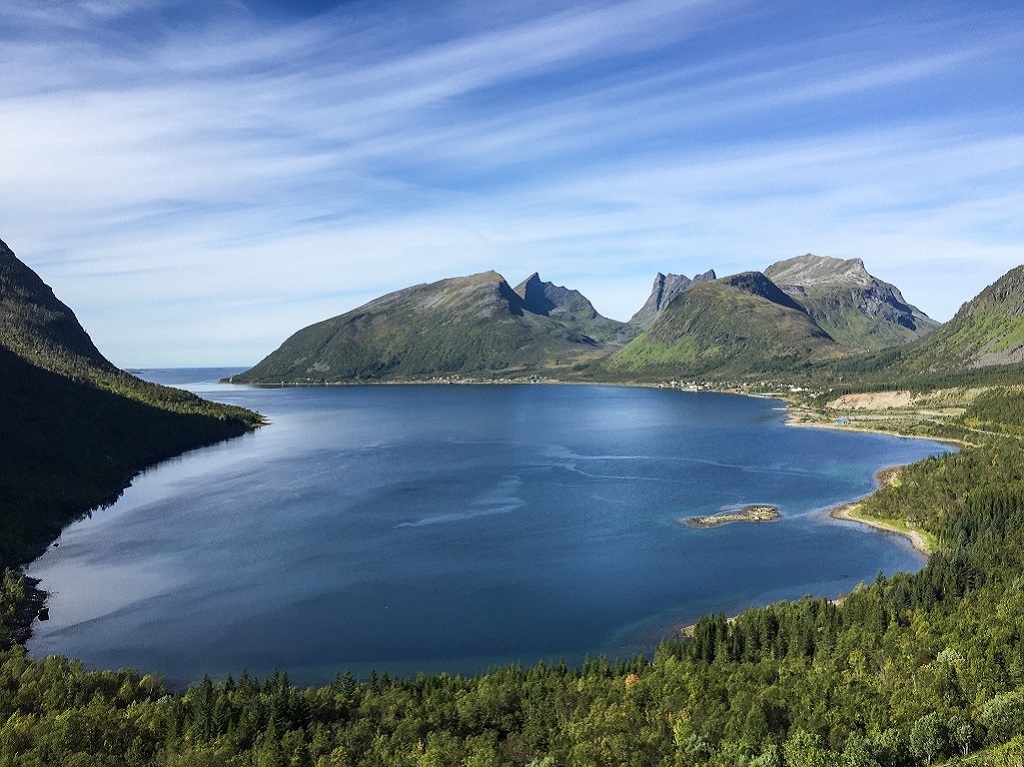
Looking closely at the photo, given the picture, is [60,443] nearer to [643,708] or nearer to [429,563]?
[429,563]

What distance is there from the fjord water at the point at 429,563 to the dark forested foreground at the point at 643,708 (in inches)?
404

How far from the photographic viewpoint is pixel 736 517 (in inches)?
4592

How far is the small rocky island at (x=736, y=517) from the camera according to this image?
376 ft

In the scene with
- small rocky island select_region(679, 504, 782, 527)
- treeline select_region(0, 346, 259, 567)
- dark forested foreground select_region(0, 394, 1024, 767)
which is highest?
treeline select_region(0, 346, 259, 567)

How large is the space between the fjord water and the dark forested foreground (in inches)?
404

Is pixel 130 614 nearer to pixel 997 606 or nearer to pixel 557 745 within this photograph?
pixel 557 745

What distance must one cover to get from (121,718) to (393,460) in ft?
414

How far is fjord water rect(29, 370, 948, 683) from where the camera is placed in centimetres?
7369

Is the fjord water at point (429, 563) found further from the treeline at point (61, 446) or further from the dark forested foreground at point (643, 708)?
the dark forested foreground at point (643, 708)

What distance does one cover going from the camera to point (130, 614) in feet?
269

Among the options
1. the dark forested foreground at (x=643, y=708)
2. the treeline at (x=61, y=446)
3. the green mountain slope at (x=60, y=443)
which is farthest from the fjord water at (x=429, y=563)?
the dark forested foreground at (x=643, y=708)

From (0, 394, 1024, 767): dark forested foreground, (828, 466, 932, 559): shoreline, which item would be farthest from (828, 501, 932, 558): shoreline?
(0, 394, 1024, 767): dark forested foreground

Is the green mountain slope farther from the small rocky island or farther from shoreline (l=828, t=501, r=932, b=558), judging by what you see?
shoreline (l=828, t=501, r=932, b=558)

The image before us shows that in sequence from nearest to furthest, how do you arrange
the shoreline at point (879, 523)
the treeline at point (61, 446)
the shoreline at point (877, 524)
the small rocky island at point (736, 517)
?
1. the shoreline at point (877, 524)
2. the shoreline at point (879, 523)
3. the treeline at point (61, 446)
4. the small rocky island at point (736, 517)
